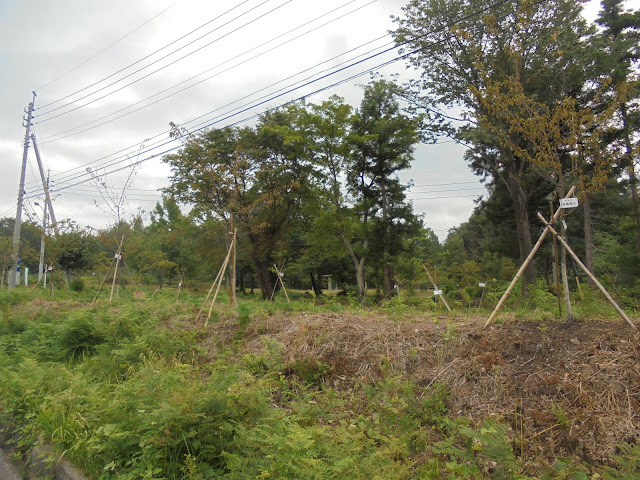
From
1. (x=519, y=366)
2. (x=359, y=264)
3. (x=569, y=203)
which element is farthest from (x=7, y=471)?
(x=359, y=264)

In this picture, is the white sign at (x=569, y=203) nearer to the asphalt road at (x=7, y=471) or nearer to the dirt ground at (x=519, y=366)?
the dirt ground at (x=519, y=366)

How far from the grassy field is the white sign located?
1631 mm

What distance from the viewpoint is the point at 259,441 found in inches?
142

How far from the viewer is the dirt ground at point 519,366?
4.19 m

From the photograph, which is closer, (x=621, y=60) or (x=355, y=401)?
(x=355, y=401)

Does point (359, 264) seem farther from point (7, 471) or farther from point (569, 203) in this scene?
point (7, 471)

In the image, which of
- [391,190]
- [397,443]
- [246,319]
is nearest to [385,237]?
[391,190]

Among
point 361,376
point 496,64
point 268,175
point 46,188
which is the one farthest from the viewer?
point 268,175

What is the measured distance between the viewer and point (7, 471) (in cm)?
432

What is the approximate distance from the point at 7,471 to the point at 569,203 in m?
7.26

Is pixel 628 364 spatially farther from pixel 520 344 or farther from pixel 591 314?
pixel 591 314

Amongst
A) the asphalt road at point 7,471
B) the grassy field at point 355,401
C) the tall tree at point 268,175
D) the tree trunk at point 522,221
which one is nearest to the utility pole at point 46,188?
the tall tree at point 268,175

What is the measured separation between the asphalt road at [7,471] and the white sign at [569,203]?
7.08m

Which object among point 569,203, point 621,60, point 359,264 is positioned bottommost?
point 359,264
